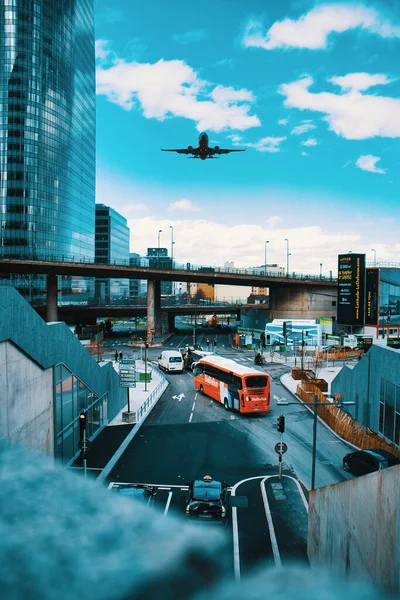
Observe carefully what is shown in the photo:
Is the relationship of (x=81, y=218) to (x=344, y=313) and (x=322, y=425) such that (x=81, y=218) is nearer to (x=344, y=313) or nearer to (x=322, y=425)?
(x=344, y=313)

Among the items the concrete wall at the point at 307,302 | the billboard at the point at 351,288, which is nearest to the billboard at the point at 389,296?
the billboard at the point at 351,288

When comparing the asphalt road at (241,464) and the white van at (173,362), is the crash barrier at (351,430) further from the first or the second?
the white van at (173,362)

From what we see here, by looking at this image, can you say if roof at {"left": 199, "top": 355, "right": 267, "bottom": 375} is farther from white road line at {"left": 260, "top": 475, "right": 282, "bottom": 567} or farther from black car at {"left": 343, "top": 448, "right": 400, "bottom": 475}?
white road line at {"left": 260, "top": 475, "right": 282, "bottom": 567}

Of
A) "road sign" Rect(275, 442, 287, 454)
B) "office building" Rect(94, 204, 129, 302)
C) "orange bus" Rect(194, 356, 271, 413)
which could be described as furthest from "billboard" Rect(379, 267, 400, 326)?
"office building" Rect(94, 204, 129, 302)

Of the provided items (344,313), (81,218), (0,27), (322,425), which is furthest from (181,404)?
(0,27)

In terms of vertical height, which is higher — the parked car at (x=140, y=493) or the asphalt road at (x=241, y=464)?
the parked car at (x=140, y=493)

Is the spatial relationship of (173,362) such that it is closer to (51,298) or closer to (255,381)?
(255,381)

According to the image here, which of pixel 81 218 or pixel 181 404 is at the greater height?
pixel 81 218
